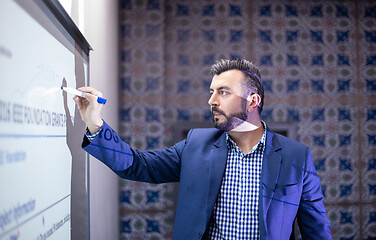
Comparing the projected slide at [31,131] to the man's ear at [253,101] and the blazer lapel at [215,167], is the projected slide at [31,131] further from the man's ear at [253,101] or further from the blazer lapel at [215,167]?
the man's ear at [253,101]

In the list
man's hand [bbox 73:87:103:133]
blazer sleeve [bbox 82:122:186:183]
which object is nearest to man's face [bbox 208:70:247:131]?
blazer sleeve [bbox 82:122:186:183]

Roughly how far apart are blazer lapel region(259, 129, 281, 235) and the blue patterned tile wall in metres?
1.34

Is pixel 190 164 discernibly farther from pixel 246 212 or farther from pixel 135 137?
pixel 135 137

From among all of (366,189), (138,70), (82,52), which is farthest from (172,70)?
(366,189)

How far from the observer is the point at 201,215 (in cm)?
126

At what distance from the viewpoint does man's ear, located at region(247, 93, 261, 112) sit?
143 cm

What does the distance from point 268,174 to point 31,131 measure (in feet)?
3.18

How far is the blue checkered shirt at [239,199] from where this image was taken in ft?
4.11

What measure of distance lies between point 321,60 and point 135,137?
6.03ft

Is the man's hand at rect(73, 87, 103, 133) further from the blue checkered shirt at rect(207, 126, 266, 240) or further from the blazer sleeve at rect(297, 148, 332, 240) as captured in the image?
the blazer sleeve at rect(297, 148, 332, 240)

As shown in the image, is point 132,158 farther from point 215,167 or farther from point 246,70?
point 246,70

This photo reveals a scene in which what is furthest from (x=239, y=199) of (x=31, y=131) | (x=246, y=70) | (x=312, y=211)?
(x=31, y=131)

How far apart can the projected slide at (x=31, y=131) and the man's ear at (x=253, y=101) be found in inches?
33.0

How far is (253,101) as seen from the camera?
1442 mm
